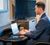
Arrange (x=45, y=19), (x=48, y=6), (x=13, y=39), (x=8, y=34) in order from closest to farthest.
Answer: (x=13, y=39) → (x=45, y=19) → (x=8, y=34) → (x=48, y=6)

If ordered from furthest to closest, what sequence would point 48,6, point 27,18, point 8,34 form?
point 48,6 → point 27,18 → point 8,34

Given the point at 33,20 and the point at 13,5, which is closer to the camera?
the point at 13,5

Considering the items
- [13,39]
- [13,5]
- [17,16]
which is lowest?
[13,39]

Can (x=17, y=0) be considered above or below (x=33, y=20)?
above

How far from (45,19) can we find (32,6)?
1.79 meters

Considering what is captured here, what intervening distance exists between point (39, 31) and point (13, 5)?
63.1 inches

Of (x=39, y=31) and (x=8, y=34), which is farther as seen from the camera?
(x=8, y=34)

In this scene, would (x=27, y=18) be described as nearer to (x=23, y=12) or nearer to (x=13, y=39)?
(x=23, y=12)

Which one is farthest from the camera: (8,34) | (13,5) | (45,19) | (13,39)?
(13,5)

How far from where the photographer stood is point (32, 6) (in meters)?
4.55

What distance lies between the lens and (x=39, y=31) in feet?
9.02

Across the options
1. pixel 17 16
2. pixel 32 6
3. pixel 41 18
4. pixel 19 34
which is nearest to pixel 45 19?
pixel 41 18

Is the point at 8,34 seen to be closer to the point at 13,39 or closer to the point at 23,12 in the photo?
the point at 13,39

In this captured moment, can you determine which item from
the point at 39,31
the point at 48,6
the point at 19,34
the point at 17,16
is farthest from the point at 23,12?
the point at 39,31
